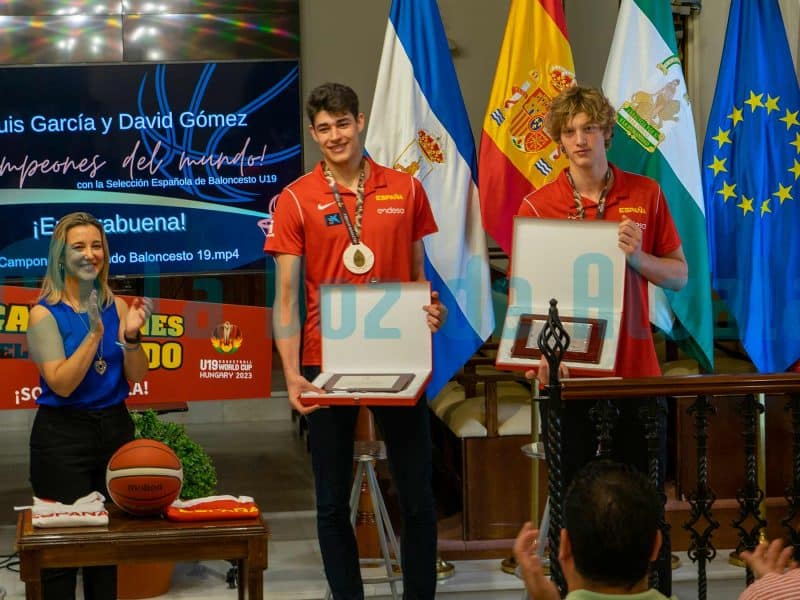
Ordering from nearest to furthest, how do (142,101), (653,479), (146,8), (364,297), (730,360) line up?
1. (653,479)
2. (364,297)
3. (142,101)
4. (730,360)
5. (146,8)

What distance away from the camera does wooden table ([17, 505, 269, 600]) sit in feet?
9.66

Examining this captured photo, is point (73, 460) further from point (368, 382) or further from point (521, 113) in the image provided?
point (521, 113)

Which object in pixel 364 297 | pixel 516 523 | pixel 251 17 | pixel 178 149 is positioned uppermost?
pixel 251 17

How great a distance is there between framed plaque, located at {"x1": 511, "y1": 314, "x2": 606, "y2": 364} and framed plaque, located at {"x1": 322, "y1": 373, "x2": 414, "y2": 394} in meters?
0.32

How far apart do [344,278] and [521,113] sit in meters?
1.37

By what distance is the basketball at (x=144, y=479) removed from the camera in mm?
3092

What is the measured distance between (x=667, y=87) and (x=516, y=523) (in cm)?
172

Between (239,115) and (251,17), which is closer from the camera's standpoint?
(239,115)

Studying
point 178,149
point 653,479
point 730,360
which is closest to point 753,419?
point 653,479

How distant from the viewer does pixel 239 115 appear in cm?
510

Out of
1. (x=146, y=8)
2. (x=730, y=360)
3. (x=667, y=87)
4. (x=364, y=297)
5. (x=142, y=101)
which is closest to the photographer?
(x=364, y=297)

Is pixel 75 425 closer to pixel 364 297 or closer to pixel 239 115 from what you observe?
pixel 364 297

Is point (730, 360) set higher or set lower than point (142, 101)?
lower

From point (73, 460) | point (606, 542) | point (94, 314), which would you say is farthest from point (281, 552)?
point (606, 542)
